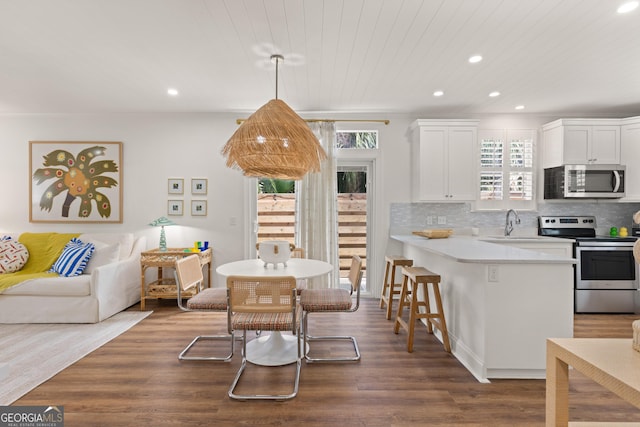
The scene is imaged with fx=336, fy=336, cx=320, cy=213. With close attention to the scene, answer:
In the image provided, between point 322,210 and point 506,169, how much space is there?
2522mm

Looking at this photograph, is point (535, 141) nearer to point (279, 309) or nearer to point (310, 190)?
point (310, 190)

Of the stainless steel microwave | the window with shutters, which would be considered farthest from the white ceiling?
the stainless steel microwave

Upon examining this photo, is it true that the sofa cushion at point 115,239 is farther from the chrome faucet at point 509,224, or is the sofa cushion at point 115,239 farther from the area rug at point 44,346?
the chrome faucet at point 509,224

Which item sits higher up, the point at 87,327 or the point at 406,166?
the point at 406,166

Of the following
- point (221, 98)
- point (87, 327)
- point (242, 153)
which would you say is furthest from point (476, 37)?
point (87, 327)

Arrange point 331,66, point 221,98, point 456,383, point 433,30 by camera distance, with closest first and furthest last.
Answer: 1. point 456,383
2. point 433,30
3. point 331,66
4. point 221,98

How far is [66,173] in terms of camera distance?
14.7ft

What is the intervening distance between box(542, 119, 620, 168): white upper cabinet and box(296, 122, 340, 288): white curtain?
2.86 m

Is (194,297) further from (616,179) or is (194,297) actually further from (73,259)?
(616,179)

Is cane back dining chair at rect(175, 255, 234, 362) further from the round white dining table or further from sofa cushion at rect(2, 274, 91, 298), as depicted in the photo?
sofa cushion at rect(2, 274, 91, 298)

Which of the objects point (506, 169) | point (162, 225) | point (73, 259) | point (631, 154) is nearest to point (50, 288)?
point (73, 259)

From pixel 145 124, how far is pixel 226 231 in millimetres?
1800

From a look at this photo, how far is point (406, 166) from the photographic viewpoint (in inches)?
179

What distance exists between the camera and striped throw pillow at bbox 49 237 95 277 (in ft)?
12.2
